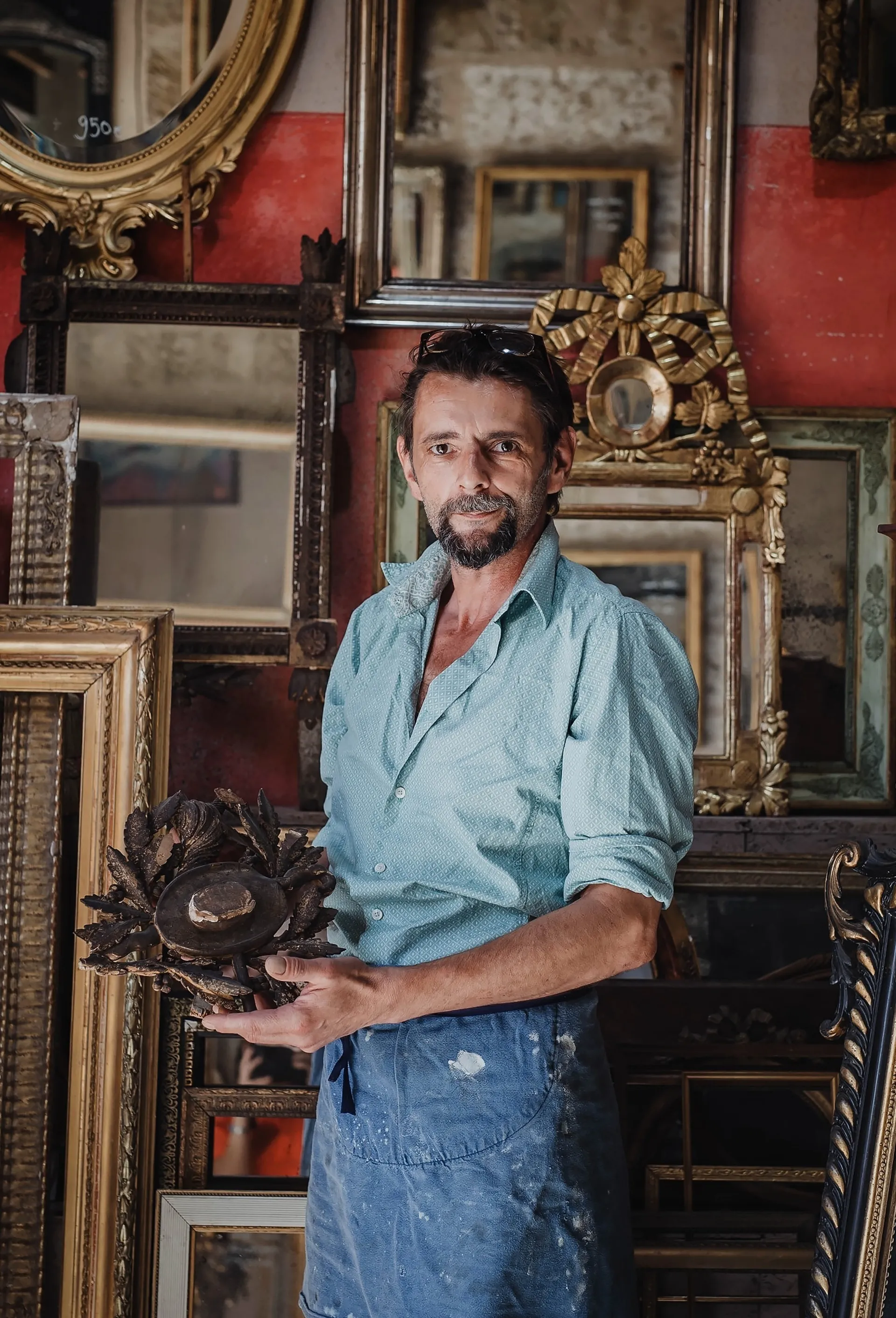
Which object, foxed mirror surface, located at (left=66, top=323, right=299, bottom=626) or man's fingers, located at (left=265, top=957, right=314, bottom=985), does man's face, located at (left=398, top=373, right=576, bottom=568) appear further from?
foxed mirror surface, located at (left=66, top=323, right=299, bottom=626)

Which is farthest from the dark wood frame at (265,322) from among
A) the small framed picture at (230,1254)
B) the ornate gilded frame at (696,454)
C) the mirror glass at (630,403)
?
the small framed picture at (230,1254)

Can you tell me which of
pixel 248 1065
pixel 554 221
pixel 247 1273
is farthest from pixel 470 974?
pixel 554 221

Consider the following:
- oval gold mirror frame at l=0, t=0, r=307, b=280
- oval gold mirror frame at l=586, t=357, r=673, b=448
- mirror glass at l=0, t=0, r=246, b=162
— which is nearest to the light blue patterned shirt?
oval gold mirror frame at l=586, t=357, r=673, b=448

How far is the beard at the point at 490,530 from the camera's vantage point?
1.59 metres

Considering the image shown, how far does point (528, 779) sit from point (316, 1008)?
1.18 feet

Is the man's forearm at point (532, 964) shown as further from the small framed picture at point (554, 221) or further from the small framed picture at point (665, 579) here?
the small framed picture at point (554, 221)

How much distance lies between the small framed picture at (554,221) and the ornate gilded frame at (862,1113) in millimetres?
1961

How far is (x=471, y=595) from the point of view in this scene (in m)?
1.71

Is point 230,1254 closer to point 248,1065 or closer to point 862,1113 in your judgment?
point 248,1065

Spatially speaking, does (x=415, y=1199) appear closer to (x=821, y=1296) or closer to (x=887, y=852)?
(x=821, y=1296)

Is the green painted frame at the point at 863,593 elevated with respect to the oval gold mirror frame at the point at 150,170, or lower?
lower

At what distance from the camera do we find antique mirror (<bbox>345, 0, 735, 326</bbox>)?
124 inches

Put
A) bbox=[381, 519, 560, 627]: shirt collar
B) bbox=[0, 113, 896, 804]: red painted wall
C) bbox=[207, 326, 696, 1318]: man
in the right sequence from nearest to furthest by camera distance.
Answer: bbox=[207, 326, 696, 1318]: man < bbox=[381, 519, 560, 627]: shirt collar < bbox=[0, 113, 896, 804]: red painted wall

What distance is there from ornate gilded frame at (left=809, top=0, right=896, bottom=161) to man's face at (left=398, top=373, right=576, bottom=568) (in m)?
1.99
